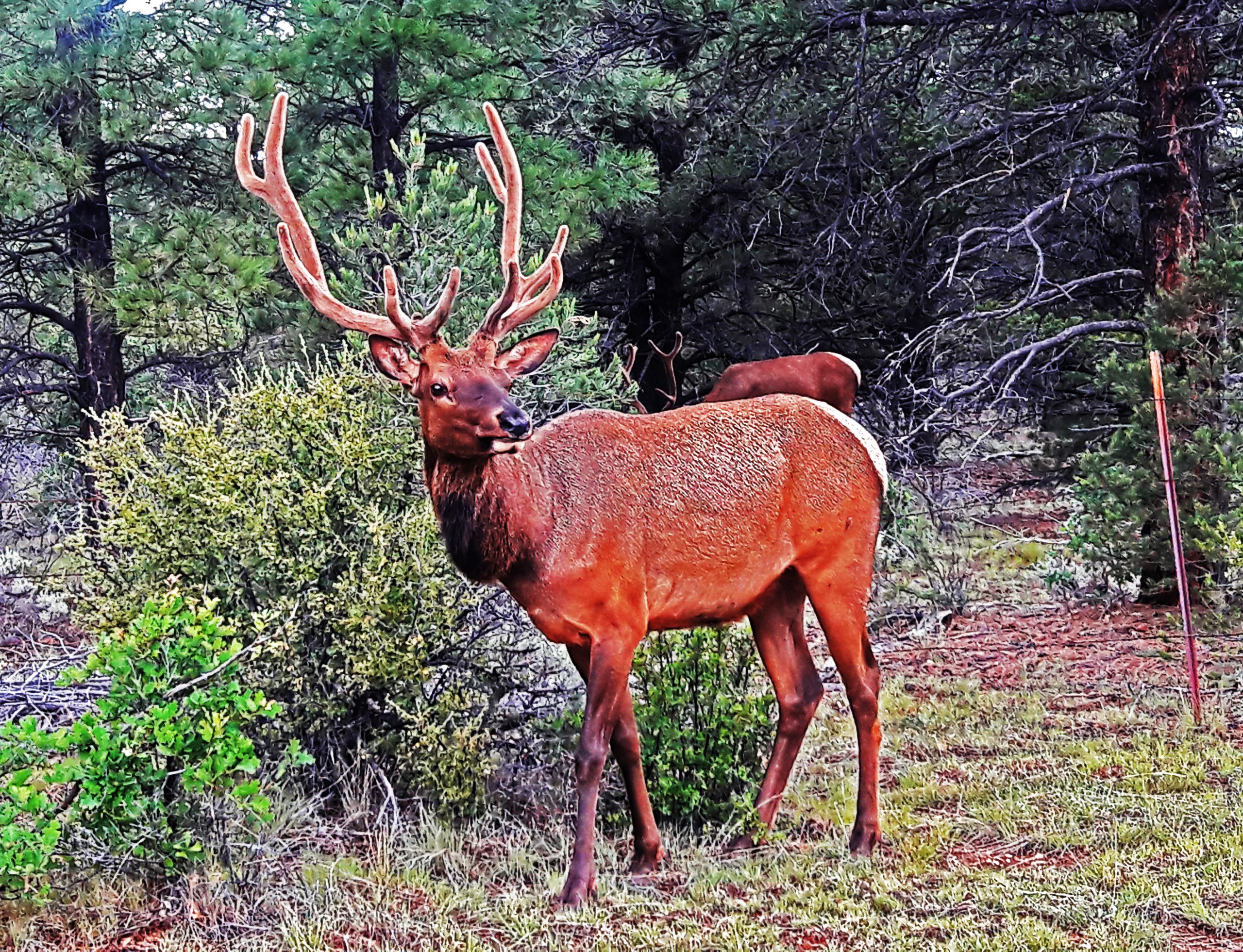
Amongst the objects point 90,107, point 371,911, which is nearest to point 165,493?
point 371,911

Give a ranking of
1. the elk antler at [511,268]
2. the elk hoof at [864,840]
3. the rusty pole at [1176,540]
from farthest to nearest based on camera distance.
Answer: the rusty pole at [1176,540] → the elk hoof at [864,840] → the elk antler at [511,268]

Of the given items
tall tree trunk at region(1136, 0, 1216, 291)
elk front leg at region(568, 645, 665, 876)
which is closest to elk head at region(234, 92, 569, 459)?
elk front leg at region(568, 645, 665, 876)

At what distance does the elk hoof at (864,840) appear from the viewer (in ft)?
20.1

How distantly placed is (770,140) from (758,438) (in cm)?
705

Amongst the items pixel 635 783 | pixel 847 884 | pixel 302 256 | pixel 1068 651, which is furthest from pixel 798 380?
pixel 847 884

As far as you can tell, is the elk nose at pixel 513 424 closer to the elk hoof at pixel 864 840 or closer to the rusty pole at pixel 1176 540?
the elk hoof at pixel 864 840

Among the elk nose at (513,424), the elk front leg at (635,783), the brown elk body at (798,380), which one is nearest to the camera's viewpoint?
the elk nose at (513,424)

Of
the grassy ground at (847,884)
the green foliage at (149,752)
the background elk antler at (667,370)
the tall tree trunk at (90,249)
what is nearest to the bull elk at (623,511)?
the grassy ground at (847,884)

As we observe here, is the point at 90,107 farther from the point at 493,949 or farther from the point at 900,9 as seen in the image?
the point at 493,949

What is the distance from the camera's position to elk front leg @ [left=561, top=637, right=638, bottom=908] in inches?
220

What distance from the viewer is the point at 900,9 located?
36.0ft

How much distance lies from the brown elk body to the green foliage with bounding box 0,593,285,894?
15.6 ft

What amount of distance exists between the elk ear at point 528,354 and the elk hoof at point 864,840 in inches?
104

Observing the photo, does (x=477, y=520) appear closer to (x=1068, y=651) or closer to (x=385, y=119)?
(x=1068, y=651)
